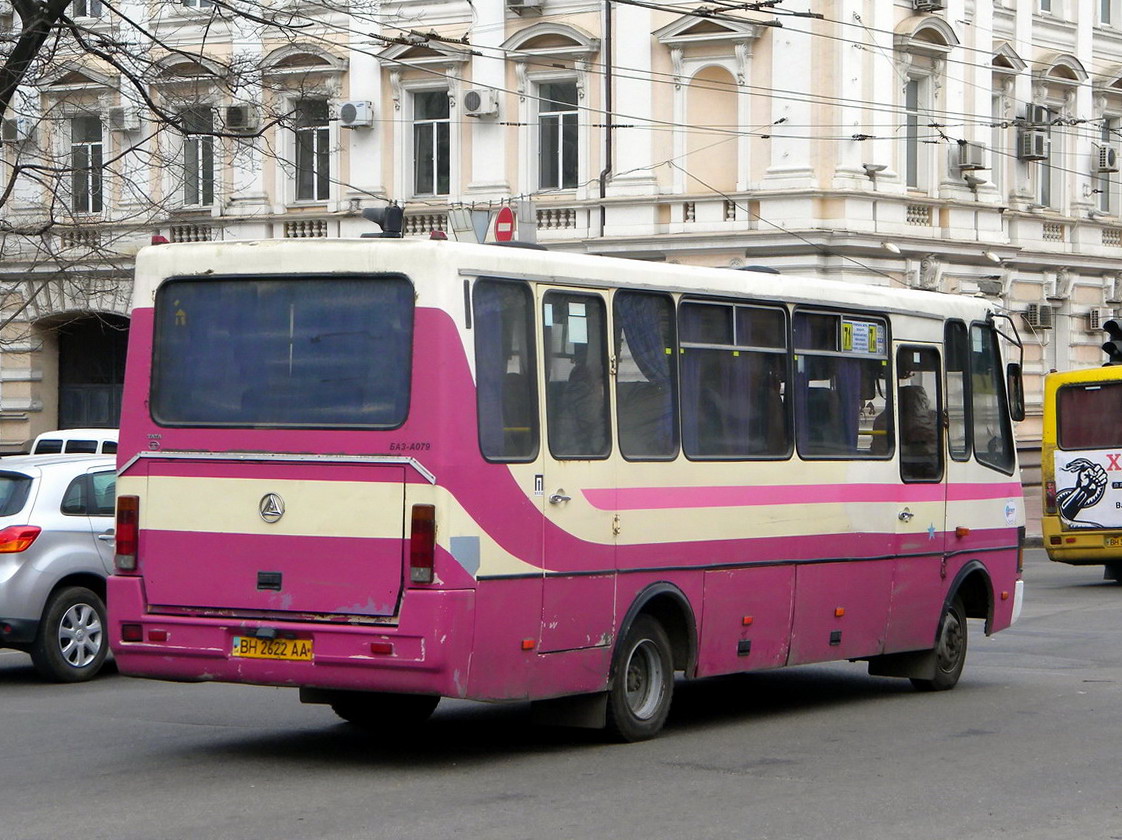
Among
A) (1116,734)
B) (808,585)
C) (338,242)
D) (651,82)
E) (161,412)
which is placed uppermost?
(651,82)

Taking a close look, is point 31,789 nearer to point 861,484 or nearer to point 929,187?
point 861,484

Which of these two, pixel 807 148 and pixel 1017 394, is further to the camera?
pixel 807 148

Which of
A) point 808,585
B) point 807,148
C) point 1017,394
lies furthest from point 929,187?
point 808,585

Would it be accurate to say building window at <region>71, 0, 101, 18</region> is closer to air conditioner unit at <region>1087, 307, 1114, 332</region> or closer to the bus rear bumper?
air conditioner unit at <region>1087, 307, 1114, 332</region>

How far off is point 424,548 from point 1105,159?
3237 centimetres

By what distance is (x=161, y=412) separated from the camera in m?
10.4

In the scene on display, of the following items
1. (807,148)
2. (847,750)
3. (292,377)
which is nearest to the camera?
Answer: (292,377)

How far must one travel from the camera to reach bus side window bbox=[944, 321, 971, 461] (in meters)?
13.9

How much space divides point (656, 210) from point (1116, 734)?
23.2 meters

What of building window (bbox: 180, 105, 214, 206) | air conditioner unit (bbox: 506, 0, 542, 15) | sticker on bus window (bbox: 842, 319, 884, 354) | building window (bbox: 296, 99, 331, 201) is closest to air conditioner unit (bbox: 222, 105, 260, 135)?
building window (bbox: 180, 105, 214, 206)

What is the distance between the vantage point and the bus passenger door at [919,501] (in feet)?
43.5

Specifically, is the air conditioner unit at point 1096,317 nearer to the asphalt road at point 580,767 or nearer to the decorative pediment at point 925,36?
the decorative pediment at point 925,36

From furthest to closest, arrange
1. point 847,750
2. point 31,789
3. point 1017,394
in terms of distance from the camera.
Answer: point 1017,394 → point 847,750 → point 31,789

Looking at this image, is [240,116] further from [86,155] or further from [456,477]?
[456,477]
